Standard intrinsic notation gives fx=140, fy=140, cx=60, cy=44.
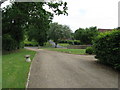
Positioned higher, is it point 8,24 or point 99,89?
point 8,24

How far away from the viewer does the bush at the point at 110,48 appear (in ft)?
30.0

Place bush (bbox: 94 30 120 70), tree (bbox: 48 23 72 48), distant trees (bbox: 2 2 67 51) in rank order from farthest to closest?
tree (bbox: 48 23 72 48), distant trees (bbox: 2 2 67 51), bush (bbox: 94 30 120 70)

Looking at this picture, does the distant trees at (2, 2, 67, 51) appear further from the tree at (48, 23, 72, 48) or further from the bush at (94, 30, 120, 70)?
the tree at (48, 23, 72, 48)

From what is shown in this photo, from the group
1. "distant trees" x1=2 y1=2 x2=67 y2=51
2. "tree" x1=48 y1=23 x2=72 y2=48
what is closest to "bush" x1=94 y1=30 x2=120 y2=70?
"distant trees" x1=2 y1=2 x2=67 y2=51

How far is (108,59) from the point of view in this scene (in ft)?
33.3

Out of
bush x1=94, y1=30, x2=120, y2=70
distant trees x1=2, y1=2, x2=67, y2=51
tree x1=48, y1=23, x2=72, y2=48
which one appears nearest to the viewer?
bush x1=94, y1=30, x2=120, y2=70

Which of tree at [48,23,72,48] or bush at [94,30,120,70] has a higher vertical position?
tree at [48,23,72,48]

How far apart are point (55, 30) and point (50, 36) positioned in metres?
3.01

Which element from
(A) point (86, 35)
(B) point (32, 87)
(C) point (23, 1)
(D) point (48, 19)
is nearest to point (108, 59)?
(B) point (32, 87)

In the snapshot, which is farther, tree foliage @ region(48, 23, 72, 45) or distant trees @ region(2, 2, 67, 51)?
tree foliage @ region(48, 23, 72, 45)

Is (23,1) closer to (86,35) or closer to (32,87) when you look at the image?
(32,87)

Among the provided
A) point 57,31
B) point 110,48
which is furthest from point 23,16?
point 57,31

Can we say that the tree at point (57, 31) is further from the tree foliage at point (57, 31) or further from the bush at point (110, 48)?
the bush at point (110, 48)

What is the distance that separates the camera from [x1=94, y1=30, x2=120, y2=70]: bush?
9.13 metres
